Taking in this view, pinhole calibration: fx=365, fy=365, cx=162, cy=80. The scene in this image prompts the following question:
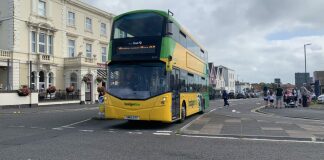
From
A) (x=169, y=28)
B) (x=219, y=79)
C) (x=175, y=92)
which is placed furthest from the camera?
(x=219, y=79)

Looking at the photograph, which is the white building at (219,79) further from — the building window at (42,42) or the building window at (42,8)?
the building window at (42,8)

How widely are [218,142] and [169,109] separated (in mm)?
3351

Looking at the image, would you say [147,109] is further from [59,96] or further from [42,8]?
[42,8]

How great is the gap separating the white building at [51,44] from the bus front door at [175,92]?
25302 mm

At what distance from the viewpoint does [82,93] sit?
42219 millimetres

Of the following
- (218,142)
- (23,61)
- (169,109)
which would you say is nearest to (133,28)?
(169,109)

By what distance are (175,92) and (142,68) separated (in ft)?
6.00

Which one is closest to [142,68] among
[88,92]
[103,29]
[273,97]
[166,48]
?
[166,48]

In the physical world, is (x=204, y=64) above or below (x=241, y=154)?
above

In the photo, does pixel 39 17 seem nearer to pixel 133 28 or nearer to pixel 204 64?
pixel 204 64

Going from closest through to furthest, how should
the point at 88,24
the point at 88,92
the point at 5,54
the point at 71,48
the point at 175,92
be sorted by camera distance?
the point at 175,92
the point at 5,54
the point at 71,48
the point at 88,92
the point at 88,24

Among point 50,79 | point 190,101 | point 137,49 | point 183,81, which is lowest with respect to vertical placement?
point 190,101

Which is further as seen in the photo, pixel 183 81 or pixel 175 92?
pixel 183 81

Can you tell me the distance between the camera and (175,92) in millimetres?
14859
